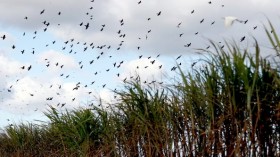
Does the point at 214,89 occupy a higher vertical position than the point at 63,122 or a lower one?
lower

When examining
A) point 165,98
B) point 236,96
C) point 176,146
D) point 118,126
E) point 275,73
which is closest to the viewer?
point 275,73

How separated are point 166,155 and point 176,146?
0.33 metres

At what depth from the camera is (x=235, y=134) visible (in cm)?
670

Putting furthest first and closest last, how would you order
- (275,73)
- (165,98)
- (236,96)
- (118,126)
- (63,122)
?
(63,122) < (118,126) < (165,98) < (236,96) < (275,73)

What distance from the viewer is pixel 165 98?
28.0 feet

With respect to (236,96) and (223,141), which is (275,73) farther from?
(223,141)

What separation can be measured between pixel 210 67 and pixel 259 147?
1072 mm

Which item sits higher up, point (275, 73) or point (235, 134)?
point (275, 73)

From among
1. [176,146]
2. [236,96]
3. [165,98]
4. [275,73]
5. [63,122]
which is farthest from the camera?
[63,122]

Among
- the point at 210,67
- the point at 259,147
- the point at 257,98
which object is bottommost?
the point at 259,147

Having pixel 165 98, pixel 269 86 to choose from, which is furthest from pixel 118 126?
pixel 269 86

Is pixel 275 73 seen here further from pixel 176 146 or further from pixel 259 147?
pixel 176 146

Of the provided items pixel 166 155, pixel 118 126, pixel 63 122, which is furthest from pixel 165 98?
pixel 63 122

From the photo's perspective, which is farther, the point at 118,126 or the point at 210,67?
the point at 118,126
